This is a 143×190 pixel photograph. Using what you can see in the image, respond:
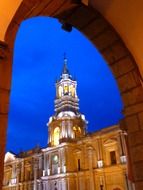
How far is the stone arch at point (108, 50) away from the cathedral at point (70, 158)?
22531 millimetres

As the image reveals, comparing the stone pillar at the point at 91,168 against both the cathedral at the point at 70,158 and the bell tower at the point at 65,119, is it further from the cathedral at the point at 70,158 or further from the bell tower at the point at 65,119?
Result: the bell tower at the point at 65,119

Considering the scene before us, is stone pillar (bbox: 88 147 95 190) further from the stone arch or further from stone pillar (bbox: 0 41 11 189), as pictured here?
stone pillar (bbox: 0 41 11 189)

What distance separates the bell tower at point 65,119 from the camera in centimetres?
3478

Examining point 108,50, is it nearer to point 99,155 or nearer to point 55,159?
point 99,155

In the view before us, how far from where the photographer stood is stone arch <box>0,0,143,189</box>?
3.35 meters

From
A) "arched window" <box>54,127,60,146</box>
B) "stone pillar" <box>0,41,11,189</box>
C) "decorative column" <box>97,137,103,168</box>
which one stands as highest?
"arched window" <box>54,127,60,146</box>

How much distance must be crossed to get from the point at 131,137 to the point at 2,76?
254cm

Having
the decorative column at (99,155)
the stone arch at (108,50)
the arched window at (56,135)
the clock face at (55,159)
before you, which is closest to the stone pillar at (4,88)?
the stone arch at (108,50)

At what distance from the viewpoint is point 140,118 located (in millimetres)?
4250

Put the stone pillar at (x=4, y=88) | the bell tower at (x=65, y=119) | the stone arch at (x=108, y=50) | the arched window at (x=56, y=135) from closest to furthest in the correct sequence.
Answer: the stone pillar at (x=4, y=88)
the stone arch at (x=108, y=50)
the bell tower at (x=65, y=119)
the arched window at (x=56, y=135)

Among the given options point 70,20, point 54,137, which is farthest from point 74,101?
point 70,20

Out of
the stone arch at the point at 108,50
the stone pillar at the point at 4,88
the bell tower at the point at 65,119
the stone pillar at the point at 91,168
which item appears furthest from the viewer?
the bell tower at the point at 65,119

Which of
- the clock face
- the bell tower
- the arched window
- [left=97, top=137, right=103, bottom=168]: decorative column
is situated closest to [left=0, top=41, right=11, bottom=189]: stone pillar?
[left=97, top=137, right=103, bottom=168]: decorative column

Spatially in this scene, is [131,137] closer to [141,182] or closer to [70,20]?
[141,182]
